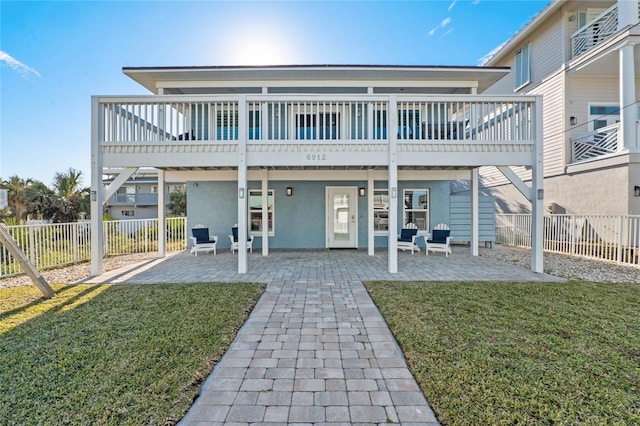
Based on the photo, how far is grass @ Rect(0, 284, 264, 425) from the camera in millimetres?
2262

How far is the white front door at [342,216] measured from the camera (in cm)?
1078

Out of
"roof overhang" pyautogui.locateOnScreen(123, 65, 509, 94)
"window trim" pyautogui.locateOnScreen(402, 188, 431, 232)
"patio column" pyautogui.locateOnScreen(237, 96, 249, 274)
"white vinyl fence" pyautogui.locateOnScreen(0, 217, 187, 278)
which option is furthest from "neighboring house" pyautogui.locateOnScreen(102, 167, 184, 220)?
"patio column" pyautogui.locateOnScreen(237, 96, 249, 274)

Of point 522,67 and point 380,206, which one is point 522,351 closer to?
point 380,206

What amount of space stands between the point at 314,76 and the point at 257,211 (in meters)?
5.24

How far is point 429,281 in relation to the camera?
242 inches

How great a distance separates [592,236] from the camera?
9773 mm

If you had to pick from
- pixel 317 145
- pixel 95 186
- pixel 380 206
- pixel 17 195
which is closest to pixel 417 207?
pixel 380 206

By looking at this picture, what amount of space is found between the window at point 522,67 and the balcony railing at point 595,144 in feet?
13.4

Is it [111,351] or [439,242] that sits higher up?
[439,242]

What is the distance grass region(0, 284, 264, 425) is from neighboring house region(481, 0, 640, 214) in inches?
494

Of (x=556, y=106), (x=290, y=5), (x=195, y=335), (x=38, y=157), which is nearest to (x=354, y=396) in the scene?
(x=195, y=335)

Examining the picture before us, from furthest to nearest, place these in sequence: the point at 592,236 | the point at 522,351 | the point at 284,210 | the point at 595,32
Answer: the point at 595,32 → the point at 284,210 → the point at 592,236 → the point at 522,351

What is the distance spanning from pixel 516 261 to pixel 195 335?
8.73 metres

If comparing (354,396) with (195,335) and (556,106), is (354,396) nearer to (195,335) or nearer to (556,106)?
(195,335)
